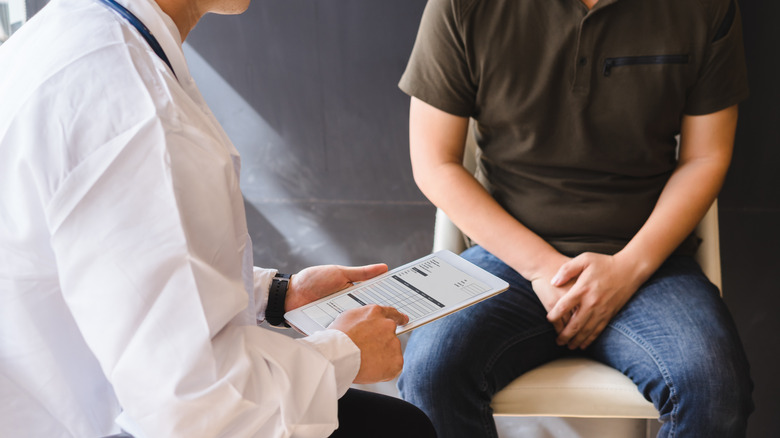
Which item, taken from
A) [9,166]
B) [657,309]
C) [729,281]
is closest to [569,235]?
[657,309]

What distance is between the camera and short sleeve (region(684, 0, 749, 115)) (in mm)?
1336

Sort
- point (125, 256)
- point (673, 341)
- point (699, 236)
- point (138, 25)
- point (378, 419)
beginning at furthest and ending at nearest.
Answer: point (699, 236) → point (673, 341) → point (378, 419) → point (138, 25) → point (125, 256)

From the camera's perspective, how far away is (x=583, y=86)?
135 centimetres

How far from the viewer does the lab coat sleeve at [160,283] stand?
2.16 feet

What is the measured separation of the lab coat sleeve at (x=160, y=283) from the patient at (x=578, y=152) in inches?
21.3

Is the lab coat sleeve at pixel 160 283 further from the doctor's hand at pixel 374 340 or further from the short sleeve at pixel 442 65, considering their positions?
the short sleeve at pixel 442 65

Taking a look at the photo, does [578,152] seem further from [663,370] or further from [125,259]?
[125,259]

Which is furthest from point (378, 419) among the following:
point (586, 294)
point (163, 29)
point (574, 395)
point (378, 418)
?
point (163, 29)

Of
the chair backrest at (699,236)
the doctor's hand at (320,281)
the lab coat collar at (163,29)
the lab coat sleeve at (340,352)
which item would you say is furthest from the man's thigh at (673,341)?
the lab coat collar at (163,29)

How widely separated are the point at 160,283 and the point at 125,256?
43mm

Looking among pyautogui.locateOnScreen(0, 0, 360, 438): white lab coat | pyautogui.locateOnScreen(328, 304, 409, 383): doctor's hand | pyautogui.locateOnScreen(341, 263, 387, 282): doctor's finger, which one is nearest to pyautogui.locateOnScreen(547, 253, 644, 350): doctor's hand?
pyautogui.locateOnScreen(341, 263, 387, 282): doctor's finger

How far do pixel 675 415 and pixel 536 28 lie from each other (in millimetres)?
765

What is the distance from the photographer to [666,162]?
141 centimetres

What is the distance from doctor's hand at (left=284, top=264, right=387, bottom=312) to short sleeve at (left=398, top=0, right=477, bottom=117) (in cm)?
40
